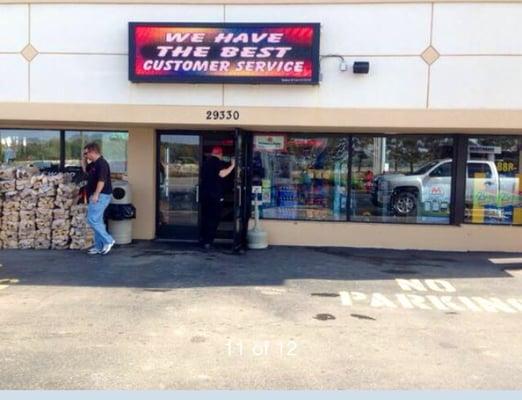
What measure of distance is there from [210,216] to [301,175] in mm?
2131

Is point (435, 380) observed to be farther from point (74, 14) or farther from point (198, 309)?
point (74, 14)

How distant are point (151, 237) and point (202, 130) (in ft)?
7.98

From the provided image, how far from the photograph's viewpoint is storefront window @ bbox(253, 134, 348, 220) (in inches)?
432

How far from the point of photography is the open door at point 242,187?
390 inches

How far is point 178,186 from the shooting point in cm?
1113

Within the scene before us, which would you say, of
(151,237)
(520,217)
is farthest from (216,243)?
(520,217)

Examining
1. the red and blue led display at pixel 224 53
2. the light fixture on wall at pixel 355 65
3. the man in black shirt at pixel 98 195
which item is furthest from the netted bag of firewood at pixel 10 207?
the light fixture on wall at pixel 355 65

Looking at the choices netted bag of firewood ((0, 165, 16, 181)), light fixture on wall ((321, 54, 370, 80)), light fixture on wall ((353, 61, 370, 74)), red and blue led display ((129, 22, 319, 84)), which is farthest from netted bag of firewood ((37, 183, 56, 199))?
light fixture on wall ((353, 61, 370, 74))

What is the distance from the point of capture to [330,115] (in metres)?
9.44

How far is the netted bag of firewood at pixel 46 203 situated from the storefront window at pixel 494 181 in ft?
26.2

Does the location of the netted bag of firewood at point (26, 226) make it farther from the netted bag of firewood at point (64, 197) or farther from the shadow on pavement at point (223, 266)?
the netted bag of firewood at point (64, 197)

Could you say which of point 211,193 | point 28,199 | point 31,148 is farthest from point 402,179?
point 31,148

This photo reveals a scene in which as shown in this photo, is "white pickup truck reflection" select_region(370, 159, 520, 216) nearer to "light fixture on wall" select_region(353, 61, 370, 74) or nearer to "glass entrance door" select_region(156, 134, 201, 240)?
"light fixture on wall" select_region(353, 61, 370, 74)

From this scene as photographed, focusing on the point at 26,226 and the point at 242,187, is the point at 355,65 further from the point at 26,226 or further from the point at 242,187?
the point at 26,226
